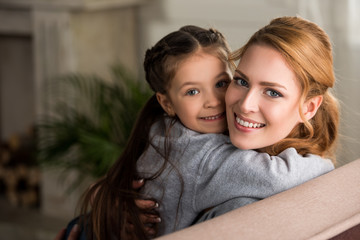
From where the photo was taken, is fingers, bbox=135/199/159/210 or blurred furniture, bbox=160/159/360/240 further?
fingers, bbox=135/199/159/210

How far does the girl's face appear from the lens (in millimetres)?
1395

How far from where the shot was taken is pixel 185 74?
141cm

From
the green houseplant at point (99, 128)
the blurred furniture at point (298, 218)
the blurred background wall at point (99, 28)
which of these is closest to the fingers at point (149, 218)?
the blurred furniture at point (298, 218)

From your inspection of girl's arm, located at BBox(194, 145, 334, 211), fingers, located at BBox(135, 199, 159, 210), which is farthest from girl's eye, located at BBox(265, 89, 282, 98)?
fingers, located at BBox(135, 199, 159, 210)

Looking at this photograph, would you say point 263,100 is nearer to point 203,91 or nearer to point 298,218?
point 203,91

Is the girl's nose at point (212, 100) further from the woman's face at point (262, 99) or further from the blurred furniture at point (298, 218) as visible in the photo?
the blurred furniture at point (298, 218)

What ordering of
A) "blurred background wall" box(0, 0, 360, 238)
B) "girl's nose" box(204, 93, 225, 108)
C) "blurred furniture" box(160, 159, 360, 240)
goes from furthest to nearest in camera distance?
"blurred background wall" box(0, 0, 360, 238)
"girl's nose" box(204, 93, 225, 108)
"blurred furniture" box(160, 159, 360, 240)

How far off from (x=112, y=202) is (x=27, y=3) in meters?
2.66

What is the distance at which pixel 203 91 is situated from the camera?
4.59ft

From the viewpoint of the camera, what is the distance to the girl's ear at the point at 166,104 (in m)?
1.49

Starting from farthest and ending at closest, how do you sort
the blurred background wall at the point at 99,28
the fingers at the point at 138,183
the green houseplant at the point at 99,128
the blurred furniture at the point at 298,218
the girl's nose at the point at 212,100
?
1. the blurred background wall at the point at 99,28
2. the green houseplant at the point at 99,128
3. the fingers at the point at 138,183
4. the girl's nose at the point at 212,100
5. the blurred furniture at the point at 298,218

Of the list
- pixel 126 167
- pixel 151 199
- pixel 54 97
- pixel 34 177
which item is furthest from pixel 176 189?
pixel 34 177

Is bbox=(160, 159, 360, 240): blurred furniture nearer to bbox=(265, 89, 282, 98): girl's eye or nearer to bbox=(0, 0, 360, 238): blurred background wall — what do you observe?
bbox=(265, 89, 282, 98): girl's eye

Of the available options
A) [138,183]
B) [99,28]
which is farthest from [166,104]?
[99,28]
